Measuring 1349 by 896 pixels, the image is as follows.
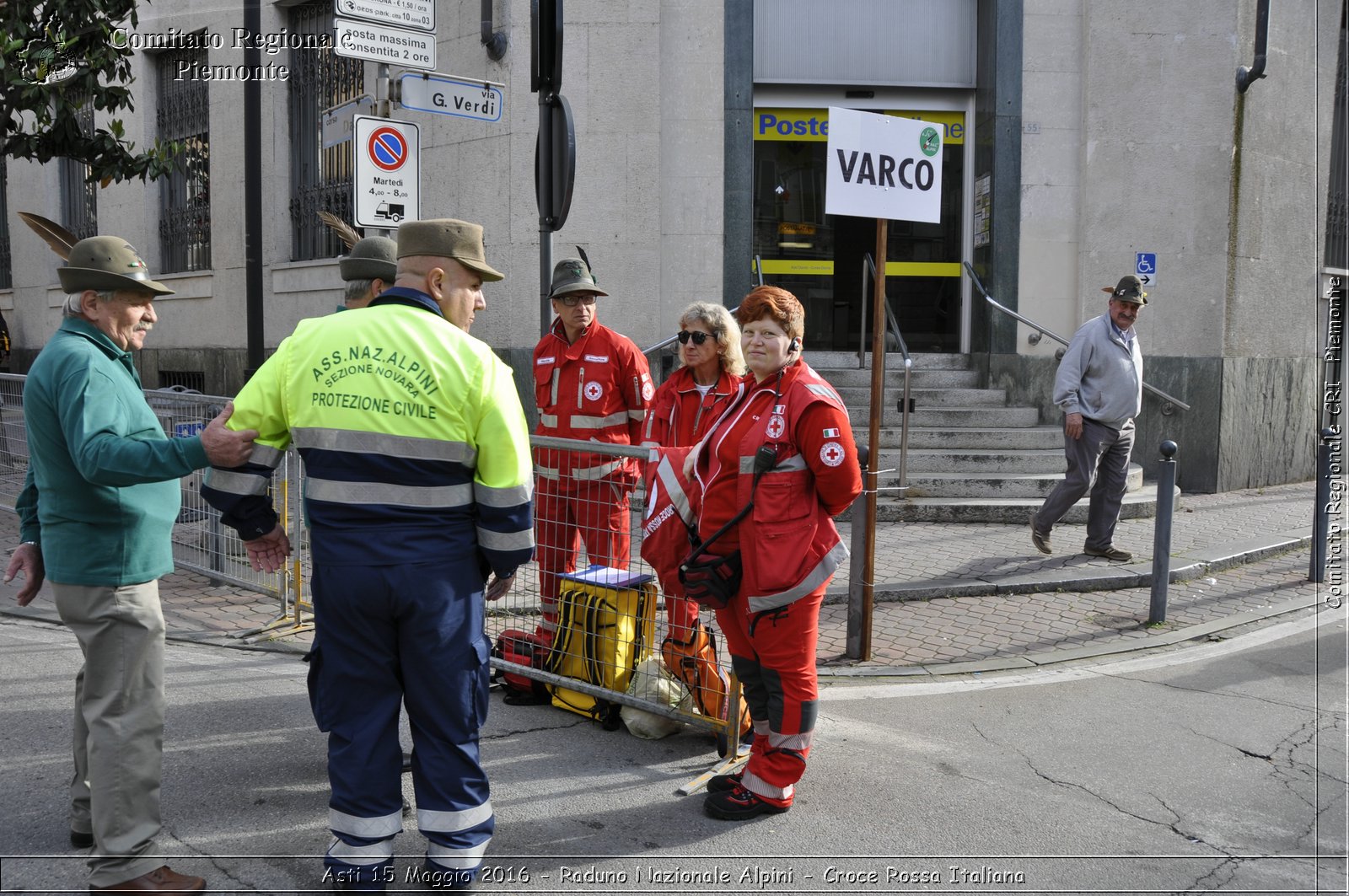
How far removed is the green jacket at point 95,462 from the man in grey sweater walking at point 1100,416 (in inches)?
256

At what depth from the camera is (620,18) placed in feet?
34.5

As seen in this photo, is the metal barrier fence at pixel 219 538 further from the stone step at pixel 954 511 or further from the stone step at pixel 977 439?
the stone step at pixel 977 439

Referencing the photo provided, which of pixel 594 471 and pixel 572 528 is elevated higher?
pixel 594 471

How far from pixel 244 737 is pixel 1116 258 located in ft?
31.8

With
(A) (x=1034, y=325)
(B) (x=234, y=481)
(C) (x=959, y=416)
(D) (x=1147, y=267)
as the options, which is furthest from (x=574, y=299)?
(D) (x=1147, y=267)

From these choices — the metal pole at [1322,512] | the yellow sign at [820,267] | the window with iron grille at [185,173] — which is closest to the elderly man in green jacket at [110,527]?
the metal pole at [1322,512]

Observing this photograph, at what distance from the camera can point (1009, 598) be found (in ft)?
23.5

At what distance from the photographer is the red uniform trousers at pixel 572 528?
4992 mm

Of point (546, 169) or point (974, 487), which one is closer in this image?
point (546, 169)

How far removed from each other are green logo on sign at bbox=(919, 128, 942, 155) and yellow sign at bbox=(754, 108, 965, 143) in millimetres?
6167

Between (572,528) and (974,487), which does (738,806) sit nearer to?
(572,528)

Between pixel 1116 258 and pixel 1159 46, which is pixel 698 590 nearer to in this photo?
pixel 1116 258

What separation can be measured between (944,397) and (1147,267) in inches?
98.6

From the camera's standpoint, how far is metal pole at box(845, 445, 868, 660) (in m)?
5.66
